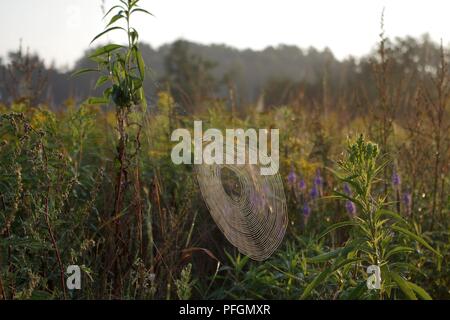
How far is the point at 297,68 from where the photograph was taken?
46281 millimetres

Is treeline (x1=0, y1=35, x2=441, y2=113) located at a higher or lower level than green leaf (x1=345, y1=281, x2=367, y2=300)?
higher

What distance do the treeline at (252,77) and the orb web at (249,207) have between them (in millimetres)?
556

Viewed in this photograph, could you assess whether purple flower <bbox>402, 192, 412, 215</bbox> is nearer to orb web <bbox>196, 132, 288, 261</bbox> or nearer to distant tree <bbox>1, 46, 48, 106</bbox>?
orb web <bbox>196, 132, 288, 261</bbox>

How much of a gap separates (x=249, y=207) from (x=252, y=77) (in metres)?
47.1

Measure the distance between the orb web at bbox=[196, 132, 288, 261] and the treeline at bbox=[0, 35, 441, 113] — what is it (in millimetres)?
556

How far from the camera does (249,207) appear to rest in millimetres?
3658

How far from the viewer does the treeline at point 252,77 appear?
530 centimetres

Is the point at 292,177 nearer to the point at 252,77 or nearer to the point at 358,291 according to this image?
the point at 358,291

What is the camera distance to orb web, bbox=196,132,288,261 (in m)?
3.36

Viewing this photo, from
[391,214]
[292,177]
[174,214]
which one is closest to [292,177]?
[292,177]

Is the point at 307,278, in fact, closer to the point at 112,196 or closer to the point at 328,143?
the point at 112,196

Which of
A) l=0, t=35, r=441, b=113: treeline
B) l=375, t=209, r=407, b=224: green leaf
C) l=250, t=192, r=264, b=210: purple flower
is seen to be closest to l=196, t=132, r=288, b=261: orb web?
l=250, t=192, r=264, b=210: purple flower

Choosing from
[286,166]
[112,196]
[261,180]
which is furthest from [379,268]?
[286,166]
